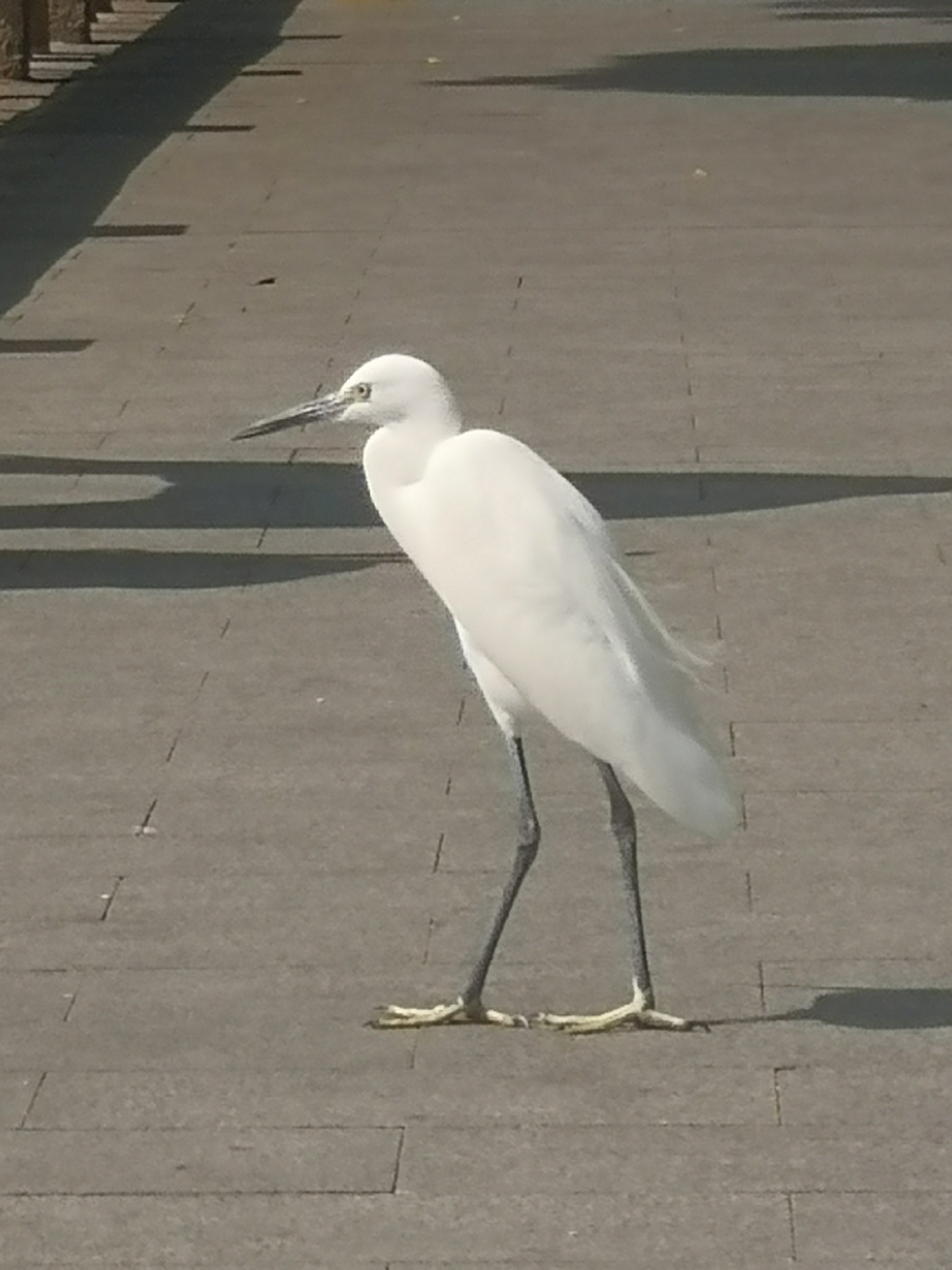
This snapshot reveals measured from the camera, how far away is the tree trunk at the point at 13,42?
23562 millimetres

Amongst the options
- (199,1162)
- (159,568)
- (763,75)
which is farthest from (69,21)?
(199,1162)

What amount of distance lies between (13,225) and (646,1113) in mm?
12284

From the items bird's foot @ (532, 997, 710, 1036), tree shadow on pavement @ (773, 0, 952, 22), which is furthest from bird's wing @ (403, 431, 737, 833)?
tree shadow on pavement @ (773, 0, 952, 22)

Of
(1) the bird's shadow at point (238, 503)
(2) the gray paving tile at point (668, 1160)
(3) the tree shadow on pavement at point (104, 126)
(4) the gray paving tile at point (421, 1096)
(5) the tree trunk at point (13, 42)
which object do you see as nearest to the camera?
(2) the gray paving tile at point (668, 1160)

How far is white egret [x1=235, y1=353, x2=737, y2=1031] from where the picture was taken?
5840 millimetres

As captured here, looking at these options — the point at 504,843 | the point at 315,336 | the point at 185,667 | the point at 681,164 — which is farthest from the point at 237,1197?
the point at 681,164

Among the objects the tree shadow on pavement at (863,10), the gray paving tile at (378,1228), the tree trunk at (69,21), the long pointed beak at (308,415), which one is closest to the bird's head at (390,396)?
the long pointed beak at (308,415)

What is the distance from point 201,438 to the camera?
1187cm

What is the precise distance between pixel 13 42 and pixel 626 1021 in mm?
18974

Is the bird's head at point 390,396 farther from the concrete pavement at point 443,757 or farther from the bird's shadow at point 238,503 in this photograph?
the bird's shadow at point 238,503

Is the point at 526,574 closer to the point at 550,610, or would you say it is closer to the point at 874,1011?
the point at 550,610

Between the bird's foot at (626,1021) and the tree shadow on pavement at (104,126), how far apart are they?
30.1 feet

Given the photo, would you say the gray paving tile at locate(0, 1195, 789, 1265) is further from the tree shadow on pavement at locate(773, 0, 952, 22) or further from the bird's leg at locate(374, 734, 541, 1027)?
the tree shadow on pavement at locate(773, 0, 952, 22)

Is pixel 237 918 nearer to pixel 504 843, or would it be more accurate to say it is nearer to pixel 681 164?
pixel 504 843
